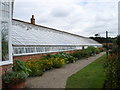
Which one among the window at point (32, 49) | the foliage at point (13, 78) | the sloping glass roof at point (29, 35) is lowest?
the foliage at point (13, 78)

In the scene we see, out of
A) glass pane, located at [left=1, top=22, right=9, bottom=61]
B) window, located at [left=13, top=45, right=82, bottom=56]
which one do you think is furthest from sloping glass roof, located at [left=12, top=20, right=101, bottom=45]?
glass pane, located at [left=1, top=22, right=9, bottom=61]

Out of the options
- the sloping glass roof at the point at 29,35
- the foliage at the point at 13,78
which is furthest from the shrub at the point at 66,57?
the foliage at the point at 13,78

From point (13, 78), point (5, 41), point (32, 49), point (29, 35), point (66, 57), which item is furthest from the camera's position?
point (66, 57)

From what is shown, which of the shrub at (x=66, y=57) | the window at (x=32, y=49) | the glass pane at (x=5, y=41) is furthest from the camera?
the shrub at (x=66, y=57)

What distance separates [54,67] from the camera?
947 centimetres

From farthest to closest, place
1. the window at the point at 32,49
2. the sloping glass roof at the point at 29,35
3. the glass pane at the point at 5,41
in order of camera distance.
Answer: the sloping glass roof at the point at 29,35, the window at the point at 32,49, the glass pane at the point at 5,41

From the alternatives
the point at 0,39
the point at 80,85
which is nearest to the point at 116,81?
the point at 80,85

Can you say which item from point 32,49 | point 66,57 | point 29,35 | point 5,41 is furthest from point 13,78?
point 66,57

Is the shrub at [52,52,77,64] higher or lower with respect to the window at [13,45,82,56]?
lower

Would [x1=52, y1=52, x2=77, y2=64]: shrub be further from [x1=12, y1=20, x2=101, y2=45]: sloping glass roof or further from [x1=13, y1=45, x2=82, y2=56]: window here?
[x1=12, y1=20, x2=101, y2=45]: sloping glass roof

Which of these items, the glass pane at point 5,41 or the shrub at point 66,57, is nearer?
the glass pane at point 5,41

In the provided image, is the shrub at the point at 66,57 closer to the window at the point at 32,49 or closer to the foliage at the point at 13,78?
the window at the point at 32,49

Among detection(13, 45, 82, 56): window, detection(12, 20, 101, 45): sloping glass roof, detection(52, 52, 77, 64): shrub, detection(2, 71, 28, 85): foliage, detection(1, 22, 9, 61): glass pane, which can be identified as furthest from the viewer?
detection(52, 52, 77, 64): shrub

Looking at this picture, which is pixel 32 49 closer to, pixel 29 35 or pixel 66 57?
pixel 29 35
